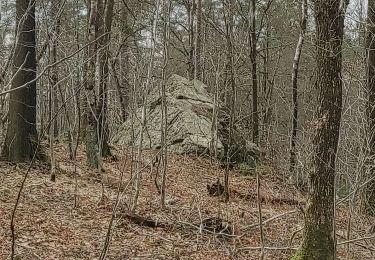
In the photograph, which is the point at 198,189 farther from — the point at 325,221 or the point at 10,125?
the point at 325,221

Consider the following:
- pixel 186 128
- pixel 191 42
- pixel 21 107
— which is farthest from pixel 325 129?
pixel 191 42

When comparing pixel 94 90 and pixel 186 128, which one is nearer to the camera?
pixel 94 90

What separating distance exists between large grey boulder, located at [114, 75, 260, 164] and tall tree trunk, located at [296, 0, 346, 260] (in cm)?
821

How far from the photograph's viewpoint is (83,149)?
13.6 m

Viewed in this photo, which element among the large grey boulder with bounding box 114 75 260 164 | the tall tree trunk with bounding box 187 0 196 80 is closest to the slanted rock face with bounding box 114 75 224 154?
the large grey boulder with bounding box 114 75 260 164

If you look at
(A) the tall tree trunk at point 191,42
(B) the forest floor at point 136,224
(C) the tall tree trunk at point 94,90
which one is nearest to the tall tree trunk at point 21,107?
(B) the forest floor at point 136,224

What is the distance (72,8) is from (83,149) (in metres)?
8.28

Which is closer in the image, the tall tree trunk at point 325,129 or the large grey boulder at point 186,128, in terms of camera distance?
the tall tree trunk at point 325,129

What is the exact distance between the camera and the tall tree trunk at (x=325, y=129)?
5.15 m

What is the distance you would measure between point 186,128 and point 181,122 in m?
0.31

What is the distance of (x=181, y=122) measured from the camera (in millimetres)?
14617

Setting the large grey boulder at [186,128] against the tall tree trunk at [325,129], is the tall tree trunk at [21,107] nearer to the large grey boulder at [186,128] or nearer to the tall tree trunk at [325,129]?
the large grey boulder at [186,128]

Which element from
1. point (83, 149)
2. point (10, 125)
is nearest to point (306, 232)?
point (10, 125)

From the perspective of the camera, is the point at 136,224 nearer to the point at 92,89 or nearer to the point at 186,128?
the point at 92,89
